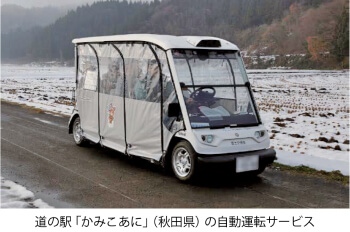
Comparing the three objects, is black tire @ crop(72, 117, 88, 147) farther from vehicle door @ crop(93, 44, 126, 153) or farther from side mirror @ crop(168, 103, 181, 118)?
side mirror @ crop(168, 103, 181, 118)

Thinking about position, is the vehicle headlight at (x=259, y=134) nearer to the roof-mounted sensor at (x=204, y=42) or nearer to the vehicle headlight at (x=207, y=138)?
the vehicle headlight at (x=207, y=138)

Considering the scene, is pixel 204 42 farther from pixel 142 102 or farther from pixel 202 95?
pixel 142 102

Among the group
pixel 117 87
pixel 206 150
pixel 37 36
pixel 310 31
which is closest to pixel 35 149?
pixel 117 87

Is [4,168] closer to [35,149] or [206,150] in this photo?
[35,149]

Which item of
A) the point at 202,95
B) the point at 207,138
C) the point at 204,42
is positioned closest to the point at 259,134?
the point at 207,138

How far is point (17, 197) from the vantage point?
6.02 meters

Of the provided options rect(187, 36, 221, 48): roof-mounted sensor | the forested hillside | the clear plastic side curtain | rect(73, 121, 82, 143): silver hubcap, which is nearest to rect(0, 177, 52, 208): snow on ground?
the clear plastic side curtain

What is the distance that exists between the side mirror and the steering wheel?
14.3 inches

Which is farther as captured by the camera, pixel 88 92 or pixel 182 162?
pixel 88 92

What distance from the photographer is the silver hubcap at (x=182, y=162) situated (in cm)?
667

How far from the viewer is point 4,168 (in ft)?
25.5

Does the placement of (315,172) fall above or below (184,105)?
below

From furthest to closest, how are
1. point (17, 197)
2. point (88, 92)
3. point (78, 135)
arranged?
point (78, 135) < point (88, 92) < point (17, 197)

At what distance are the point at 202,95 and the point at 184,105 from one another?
51 centimetres
